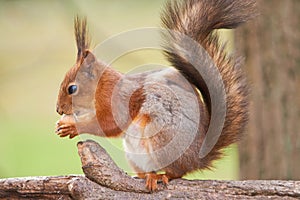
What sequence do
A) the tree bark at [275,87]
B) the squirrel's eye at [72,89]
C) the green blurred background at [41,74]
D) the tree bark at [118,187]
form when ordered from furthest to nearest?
the green blurred background at [41,74] → the tree bark at [275,87] → the squirrel's eye at [72,89] → the tree bark at [118,187]

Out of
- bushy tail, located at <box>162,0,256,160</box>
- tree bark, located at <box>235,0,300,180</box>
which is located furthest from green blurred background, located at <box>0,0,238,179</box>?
bushy tail, located at <box>162,0,256,160</box>

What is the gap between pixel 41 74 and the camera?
425 cm

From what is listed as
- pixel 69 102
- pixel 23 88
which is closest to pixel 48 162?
pixel 23 88

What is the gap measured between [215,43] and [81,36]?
0.33 meters

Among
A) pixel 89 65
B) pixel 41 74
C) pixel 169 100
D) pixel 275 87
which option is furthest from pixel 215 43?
pixel 41 74

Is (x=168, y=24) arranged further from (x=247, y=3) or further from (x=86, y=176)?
(x=86, y=176)

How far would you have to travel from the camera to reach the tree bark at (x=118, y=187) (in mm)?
1557

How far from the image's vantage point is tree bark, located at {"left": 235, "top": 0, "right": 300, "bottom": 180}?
2410mm

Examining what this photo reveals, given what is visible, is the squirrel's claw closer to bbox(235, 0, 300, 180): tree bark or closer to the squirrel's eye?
the squirrel's eye

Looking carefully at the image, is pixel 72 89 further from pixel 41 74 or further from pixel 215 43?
pixel 41 74

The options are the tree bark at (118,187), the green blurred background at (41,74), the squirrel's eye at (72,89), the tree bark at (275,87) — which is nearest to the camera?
the tree bark at (118,187)

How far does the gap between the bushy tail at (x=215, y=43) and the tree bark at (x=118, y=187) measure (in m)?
0.14

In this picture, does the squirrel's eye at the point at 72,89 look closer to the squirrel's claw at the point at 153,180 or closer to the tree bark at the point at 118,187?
the tree bark at the point at 118,187

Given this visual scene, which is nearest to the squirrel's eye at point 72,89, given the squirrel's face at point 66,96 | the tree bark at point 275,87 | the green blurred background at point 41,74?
the squirrel's face at point 66,96
